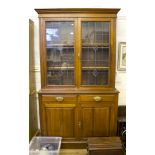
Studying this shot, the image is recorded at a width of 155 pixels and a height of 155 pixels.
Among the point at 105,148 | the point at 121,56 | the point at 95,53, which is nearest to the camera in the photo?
the point at 105,148

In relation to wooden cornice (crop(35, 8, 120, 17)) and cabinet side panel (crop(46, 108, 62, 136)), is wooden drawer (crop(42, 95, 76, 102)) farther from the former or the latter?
wooden cornice (crop(35, 8, 120, 17))

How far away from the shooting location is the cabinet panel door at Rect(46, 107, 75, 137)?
2785 mm

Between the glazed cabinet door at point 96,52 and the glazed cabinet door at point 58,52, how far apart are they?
0.48 ft

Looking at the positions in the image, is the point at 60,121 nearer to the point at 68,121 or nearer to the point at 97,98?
the point at 68,121

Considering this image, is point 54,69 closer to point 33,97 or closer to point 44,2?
point 33,97

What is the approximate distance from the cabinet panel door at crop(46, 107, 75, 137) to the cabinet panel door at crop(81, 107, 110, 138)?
0.17m

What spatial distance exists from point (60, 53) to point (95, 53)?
1.68 feet

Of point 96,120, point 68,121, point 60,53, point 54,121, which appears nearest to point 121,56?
point 60,53

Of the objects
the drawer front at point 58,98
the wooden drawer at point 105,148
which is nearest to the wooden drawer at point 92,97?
the drawer front at point 58,98

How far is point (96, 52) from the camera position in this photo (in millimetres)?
2887

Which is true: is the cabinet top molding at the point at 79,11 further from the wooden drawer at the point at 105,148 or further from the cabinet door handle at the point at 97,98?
the wooden drawer at the point at 105,148

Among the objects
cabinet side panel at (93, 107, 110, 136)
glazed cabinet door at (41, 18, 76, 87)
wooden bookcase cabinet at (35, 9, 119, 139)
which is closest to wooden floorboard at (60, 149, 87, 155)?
wooden bookcase cabinet at (35, 9, 119, 139)
